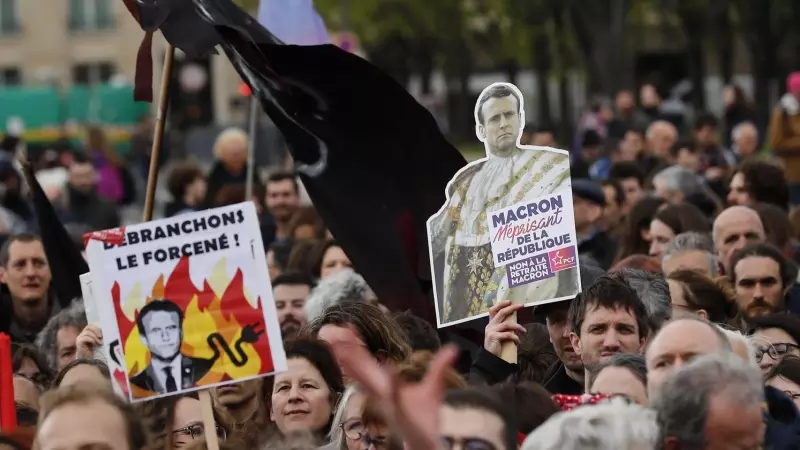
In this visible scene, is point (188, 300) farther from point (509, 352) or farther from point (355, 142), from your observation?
point (355, 142)

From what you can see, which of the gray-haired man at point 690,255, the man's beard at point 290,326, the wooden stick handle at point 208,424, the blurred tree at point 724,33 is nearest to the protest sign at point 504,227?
the wooden stick handle at point 208,424

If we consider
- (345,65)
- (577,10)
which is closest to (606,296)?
(345,65)

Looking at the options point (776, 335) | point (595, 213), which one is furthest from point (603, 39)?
point (776, 335)

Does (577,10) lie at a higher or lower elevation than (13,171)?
higher

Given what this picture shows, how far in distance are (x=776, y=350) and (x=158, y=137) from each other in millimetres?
2765

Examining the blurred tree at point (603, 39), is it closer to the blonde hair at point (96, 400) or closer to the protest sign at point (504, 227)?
the protest sign at point (504, 227)

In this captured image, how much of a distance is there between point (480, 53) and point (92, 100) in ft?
47.5

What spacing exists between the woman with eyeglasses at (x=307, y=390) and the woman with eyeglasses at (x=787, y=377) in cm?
155

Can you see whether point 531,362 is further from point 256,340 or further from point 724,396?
point 724,396

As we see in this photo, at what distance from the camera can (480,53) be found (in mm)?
63688

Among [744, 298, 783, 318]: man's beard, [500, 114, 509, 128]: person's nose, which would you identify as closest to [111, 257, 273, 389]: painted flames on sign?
[500, 114, 509, 128]: person's nose

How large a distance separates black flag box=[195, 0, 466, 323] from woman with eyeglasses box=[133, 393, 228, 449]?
2507 mm

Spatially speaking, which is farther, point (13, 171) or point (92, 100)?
point (92, 100)

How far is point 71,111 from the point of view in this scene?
5328 centimetres
